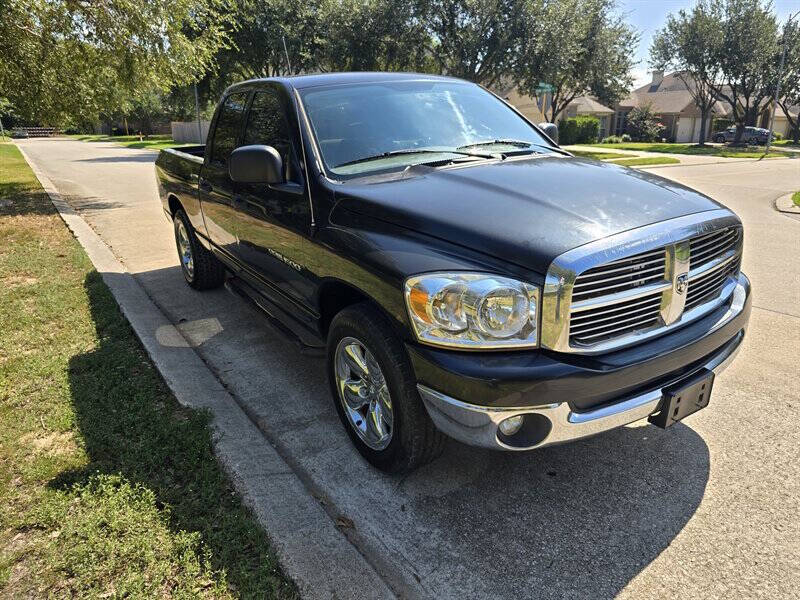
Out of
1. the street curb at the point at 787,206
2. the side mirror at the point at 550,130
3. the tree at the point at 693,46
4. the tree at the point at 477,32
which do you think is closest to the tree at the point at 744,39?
the tree at the point at 693,46

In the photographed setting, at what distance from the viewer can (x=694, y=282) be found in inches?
104

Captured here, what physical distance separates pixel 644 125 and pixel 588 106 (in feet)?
17.4

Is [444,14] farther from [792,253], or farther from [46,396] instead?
[46,396]

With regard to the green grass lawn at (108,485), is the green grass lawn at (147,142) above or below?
above

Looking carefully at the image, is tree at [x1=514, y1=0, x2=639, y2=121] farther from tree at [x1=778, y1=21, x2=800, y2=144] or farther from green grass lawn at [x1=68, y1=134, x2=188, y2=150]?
green grass lawn at [x1=68, y1=134, x2=188, y2=150]

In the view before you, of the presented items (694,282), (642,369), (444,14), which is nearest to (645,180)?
(694,282)

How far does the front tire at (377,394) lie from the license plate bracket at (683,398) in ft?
3.11

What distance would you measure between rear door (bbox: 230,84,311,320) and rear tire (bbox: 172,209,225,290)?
1544 mm

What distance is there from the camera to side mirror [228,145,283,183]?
313 cm

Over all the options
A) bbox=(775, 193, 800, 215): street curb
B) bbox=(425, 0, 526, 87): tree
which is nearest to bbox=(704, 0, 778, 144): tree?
bbox=(425, 0, 526, 87): tree

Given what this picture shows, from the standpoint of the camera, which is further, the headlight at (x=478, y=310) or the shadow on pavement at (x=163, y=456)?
the shadow on pavement at (x=163, y=456)

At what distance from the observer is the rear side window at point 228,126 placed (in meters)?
4.40

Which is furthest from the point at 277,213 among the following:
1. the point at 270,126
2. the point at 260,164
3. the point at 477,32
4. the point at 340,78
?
the point at 477,32

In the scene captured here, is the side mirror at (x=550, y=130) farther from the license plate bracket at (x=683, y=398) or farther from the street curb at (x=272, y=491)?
the street curb at (x=272, y=491)
